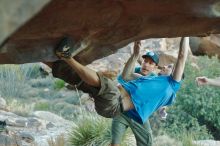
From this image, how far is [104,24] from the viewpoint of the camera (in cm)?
411

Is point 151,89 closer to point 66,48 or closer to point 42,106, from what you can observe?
point 66,48

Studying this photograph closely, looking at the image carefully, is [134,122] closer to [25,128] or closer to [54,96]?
[25,128]

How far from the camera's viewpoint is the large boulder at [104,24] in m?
3.69

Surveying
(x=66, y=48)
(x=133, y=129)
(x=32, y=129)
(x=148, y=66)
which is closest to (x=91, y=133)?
(x=32, y=129)

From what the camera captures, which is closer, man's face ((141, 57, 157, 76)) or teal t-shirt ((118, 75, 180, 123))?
teal t-shirt ((118, 75, 180, 123))

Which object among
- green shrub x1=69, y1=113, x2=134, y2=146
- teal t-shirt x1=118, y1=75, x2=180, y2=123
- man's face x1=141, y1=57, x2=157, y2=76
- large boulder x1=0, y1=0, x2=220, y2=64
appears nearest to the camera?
large boulder x1=0, y1=0, x2=220, y2=64

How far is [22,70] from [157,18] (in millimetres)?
13931

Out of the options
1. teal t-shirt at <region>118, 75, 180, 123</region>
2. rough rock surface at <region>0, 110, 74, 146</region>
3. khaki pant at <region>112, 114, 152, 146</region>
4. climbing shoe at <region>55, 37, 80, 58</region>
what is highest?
climbing shoe at <region>55, 37, 80, 58</region>

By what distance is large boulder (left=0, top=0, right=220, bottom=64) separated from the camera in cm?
369

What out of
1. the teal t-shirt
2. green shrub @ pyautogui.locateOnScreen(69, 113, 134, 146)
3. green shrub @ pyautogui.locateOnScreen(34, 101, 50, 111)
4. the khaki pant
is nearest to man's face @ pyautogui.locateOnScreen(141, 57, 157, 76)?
the teal t-shirt

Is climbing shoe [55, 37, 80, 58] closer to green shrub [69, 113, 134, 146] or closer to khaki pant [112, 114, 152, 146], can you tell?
khaki pant [112, 114, 152, 146]

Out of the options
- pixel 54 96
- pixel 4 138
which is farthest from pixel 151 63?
pixel 54 96

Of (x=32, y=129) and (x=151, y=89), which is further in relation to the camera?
(x=32, y=129)

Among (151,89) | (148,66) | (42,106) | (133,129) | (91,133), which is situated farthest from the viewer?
(42,106)
